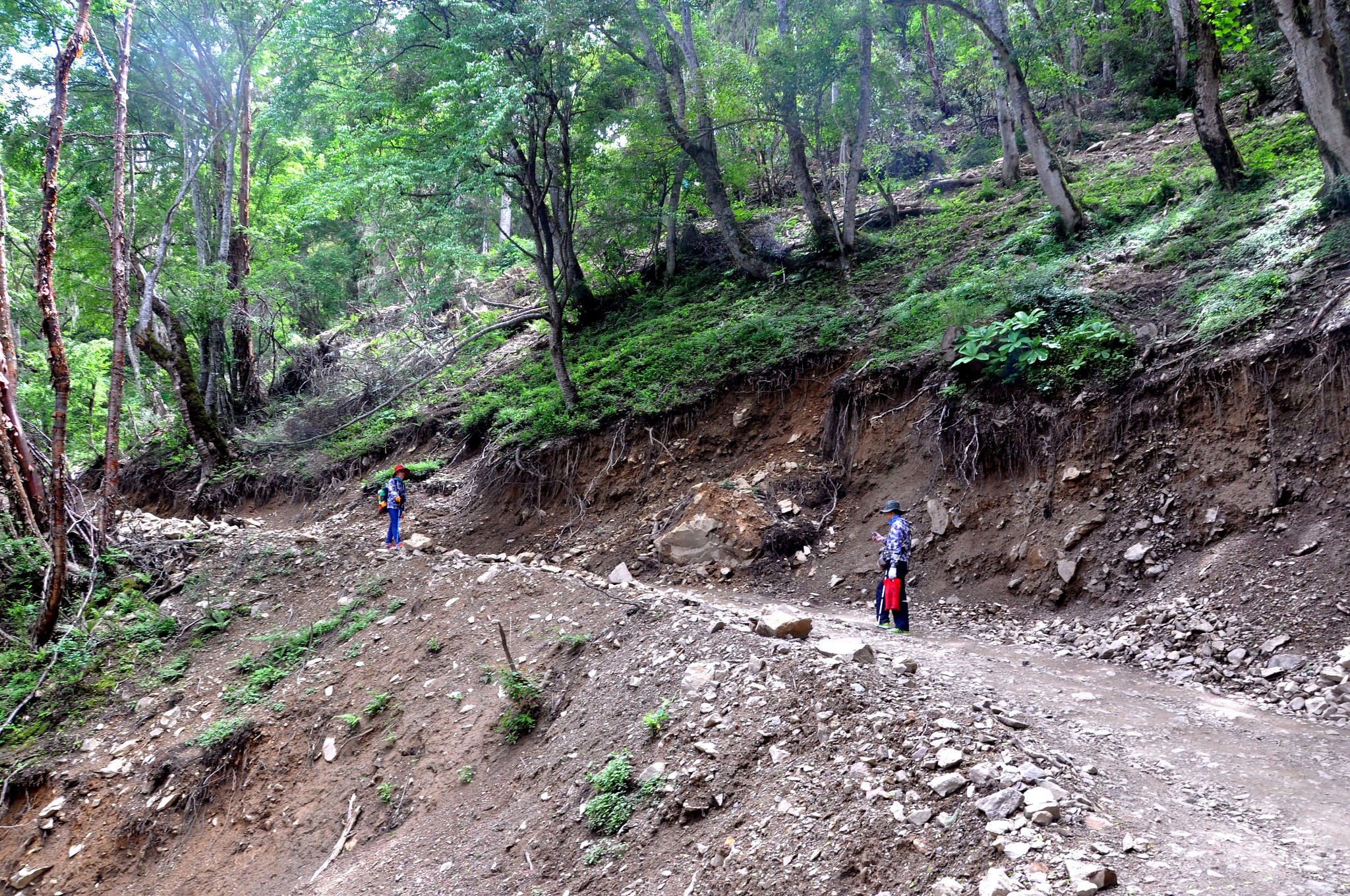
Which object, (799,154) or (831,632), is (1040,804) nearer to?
(831,632)

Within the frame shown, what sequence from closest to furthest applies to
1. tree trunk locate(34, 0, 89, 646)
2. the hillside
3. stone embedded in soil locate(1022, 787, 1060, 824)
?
stone embedded in soil locate(1022, 787, 1060, 824), the hillside, tree trunk locate(34, 0, 89, 646)

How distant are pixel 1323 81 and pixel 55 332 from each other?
1595 centimetres

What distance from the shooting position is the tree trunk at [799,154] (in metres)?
14.7

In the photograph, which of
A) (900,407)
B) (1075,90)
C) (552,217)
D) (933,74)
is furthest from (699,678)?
(933,74)

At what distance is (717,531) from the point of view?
1080cm

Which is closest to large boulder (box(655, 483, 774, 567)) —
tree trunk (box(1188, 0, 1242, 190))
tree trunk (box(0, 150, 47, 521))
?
tree trunk (box(1188, 0, 1242, 190))

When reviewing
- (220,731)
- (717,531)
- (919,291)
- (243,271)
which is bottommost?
(717,531)

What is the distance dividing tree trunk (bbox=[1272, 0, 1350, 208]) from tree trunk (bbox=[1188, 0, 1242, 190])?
1815 mm

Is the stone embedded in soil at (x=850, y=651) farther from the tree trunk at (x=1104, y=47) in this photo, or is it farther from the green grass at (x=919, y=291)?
the tree trunk at (x=1104, y=47)

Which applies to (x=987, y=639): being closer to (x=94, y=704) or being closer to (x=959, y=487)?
(x=959, y=487)

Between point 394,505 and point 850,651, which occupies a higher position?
point 394,505

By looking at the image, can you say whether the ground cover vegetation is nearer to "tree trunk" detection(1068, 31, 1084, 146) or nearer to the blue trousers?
"tree trunk" detection(1068, 31, 1084, 146)

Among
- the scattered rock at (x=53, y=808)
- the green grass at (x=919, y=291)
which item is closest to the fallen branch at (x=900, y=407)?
the green grass at (x=919, y=291)

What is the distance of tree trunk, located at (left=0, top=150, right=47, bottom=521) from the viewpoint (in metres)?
9.30
